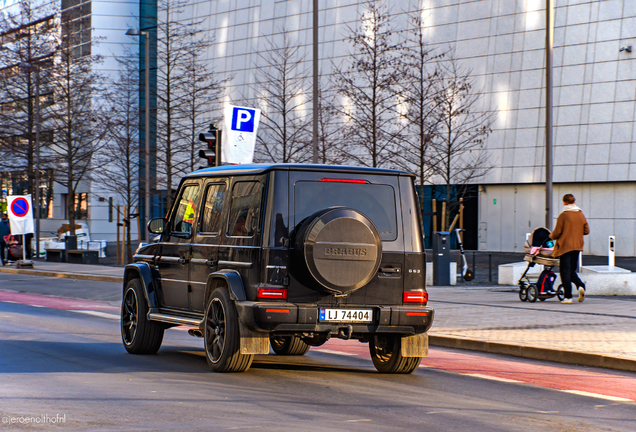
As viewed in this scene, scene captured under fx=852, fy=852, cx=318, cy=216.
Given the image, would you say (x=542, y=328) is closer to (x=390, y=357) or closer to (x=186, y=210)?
(x=390, y=357)

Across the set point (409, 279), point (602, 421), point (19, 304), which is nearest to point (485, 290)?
point (19, 304)

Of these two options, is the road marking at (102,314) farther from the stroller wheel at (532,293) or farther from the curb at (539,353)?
the stroller wheel at (532,293)

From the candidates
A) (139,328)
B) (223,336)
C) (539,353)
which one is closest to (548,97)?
(539,353)

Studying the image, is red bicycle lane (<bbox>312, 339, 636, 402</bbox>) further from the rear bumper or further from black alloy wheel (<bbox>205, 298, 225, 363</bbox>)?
black alloy wheel (<bbox>205, 298, 225, 363</bbox>)

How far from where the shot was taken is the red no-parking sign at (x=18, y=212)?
96.3 ft

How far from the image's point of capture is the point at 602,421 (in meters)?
6.02

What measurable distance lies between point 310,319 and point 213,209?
5.67 feet

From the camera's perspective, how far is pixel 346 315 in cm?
739

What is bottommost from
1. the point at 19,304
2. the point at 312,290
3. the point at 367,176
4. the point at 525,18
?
the point at 19,304

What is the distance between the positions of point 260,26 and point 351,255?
43.6 m

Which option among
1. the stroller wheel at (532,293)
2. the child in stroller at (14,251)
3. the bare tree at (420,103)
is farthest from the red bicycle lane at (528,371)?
the child in stroller at (14,251)

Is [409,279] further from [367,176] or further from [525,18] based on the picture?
[525,18]

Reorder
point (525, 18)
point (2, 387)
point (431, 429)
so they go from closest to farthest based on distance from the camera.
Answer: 1. point (431, 429)
2. point (2, 387)
3. point (525, 18)

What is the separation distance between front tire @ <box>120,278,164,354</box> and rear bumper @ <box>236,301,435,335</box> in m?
2.06
